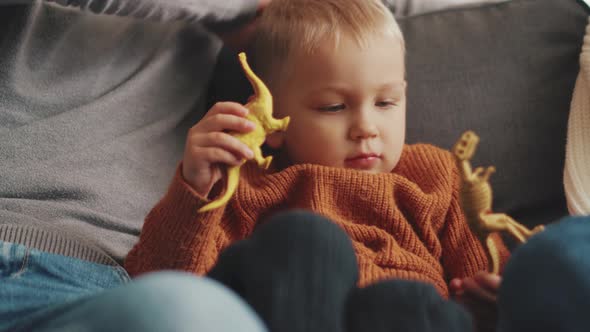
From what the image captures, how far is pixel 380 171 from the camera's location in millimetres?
904

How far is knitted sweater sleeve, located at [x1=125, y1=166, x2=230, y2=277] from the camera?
0.78 metres

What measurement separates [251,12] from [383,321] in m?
0.66

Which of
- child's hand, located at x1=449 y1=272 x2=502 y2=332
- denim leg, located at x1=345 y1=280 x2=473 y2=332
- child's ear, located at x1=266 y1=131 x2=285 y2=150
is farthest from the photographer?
child's ear, located at x1=266 y1=131 x2=285 y2=150

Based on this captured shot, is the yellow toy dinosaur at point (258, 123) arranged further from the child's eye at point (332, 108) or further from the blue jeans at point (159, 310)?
the blue jeans at point (159, 310)

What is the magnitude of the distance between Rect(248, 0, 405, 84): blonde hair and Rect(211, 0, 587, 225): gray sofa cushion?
0.15 metres

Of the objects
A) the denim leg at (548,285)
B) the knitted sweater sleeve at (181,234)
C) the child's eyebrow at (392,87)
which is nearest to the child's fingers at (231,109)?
the knitted sweater sleeve at (181,234)

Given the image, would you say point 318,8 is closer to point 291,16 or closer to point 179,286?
point 291,16

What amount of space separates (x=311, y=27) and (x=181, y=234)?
349 millimetres

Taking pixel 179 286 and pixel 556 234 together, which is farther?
pixel 556 234

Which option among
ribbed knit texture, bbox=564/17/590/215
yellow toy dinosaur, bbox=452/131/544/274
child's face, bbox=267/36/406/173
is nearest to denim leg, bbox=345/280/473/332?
yellow toy dinosaur, bbox=452/131/544/274

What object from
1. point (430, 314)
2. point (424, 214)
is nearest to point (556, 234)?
point (430, 314)

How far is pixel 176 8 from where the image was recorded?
3.12ft

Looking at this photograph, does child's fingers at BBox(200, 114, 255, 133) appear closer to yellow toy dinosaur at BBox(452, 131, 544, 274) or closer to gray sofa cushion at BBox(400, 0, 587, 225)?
yellow toy dinosaur at BBox(452, 131, 544, 274)

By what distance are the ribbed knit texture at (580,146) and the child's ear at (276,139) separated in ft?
1.48
